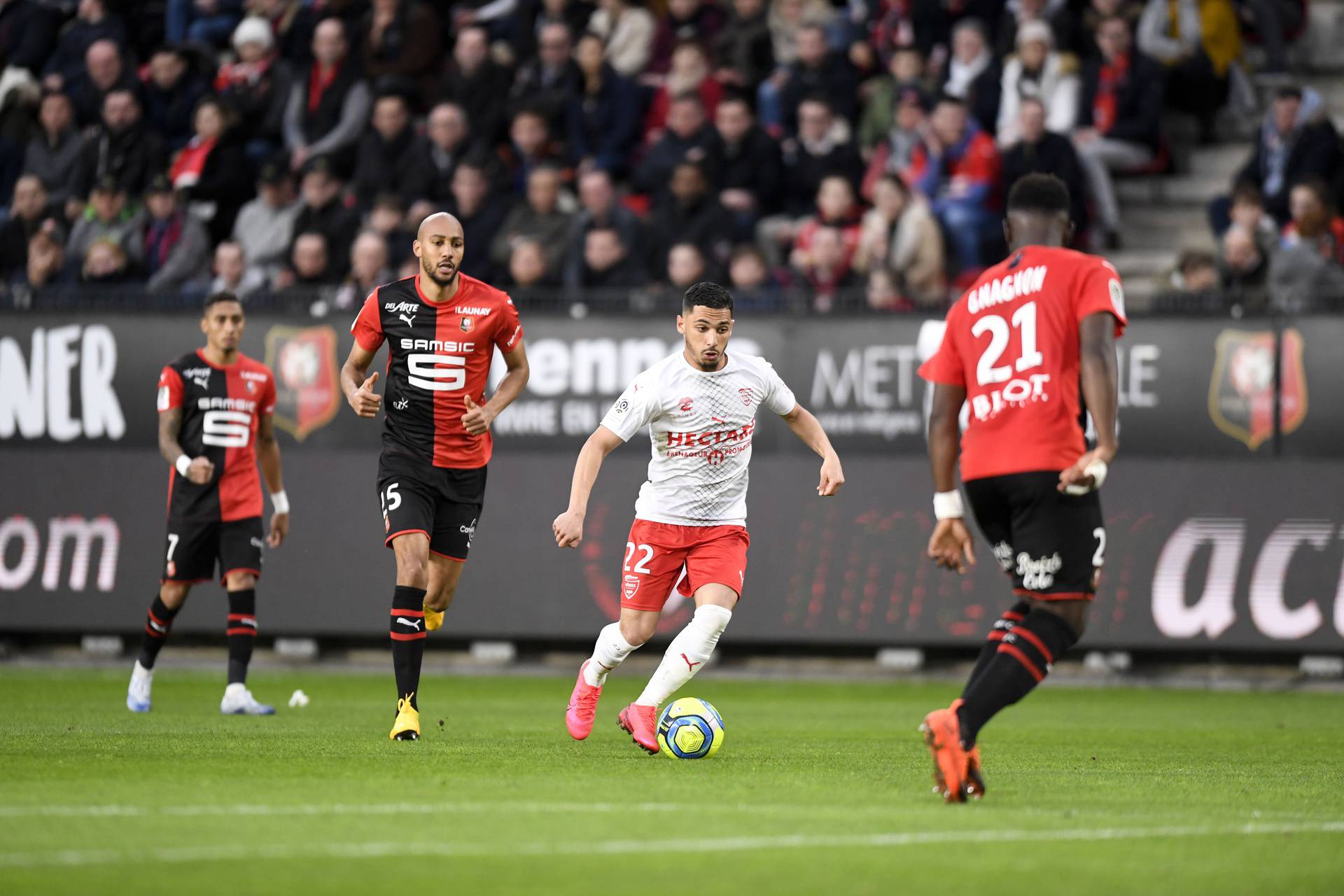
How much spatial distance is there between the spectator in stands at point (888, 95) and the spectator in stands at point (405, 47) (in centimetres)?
505

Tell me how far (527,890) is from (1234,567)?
11055 mm

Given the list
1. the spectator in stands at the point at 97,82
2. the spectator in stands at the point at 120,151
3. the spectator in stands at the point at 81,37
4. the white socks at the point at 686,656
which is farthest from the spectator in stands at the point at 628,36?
the white socks at the point at 686,656

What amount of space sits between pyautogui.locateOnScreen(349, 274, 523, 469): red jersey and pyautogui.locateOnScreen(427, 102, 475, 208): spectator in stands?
367 inches

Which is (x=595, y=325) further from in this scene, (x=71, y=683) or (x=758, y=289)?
(x=71, y=683)

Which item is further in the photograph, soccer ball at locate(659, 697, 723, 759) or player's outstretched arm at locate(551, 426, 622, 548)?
soccer ball at locate(659, 697, 723, 759)

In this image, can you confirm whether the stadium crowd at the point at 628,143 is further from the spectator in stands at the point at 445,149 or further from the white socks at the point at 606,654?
the white socks at the point at 606,654

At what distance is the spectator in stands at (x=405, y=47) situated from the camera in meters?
21.2

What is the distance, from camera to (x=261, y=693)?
1397 centimetres

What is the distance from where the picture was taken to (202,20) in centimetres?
2288

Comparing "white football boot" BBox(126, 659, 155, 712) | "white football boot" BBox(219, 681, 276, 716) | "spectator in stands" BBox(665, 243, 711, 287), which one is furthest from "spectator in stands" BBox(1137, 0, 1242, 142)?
"white football boot" BBox(126, 659, 155, 712)

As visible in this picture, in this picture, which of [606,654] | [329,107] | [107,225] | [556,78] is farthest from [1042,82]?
[606,654]

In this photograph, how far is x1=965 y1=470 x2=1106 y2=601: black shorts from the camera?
709 centimetres

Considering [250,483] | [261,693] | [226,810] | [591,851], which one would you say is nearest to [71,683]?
[261,693]

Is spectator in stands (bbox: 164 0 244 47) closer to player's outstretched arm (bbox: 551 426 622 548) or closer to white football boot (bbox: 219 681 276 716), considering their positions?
white football boot (bbox: 219 681 276 716)
